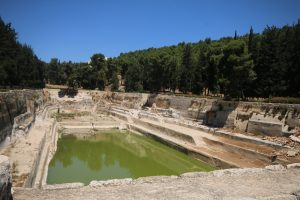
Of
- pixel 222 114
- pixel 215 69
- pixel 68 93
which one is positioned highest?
pixel 215 69

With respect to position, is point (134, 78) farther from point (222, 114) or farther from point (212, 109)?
point (222, 114)

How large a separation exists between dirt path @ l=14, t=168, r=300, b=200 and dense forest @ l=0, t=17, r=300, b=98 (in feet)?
58.9

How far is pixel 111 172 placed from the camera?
18.5 m

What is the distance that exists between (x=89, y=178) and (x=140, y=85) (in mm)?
43575

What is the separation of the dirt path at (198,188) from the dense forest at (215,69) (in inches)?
707

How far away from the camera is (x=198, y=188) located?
31.8 feet

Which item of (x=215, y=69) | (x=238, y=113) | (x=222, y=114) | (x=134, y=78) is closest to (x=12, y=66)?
(x=134, y=78)

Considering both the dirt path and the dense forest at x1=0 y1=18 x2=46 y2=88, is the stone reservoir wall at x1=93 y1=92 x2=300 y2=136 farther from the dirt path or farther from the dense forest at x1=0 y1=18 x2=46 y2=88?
the dense forest at x1=0 y1=18 x2=46 y2=88

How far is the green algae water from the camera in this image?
17.9 meters

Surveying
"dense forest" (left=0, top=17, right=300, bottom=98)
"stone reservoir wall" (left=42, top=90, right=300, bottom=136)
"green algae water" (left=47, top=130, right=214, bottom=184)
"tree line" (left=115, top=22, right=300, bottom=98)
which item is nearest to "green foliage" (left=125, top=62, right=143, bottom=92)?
"dense forest" (left=0, top=17, right=300, bottom=98)

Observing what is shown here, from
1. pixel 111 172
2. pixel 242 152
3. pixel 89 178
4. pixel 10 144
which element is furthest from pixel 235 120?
pixel 10 144

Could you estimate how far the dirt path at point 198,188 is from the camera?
8805 mm

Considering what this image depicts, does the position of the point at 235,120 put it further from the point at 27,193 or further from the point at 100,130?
the point at 27,193

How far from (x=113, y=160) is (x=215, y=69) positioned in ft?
73.7
